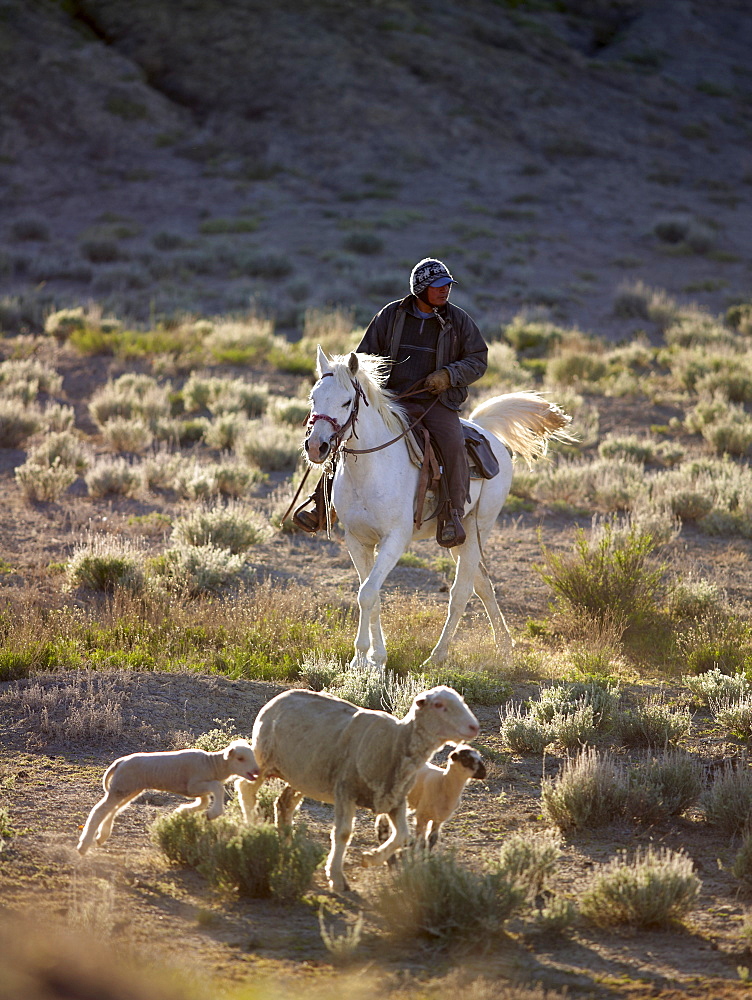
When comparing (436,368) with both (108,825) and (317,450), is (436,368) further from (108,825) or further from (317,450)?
(108,825)

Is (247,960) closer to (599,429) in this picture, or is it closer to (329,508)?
(329,508)

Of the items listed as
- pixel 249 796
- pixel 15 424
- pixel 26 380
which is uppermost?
pixel 26 380

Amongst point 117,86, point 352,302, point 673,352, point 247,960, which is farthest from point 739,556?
point 117,86

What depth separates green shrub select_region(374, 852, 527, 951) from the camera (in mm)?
4273

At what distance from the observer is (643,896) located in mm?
4457

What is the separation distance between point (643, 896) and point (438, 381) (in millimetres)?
4524

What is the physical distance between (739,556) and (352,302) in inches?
711

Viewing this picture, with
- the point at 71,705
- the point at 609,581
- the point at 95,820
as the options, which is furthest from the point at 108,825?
the point at 609,581

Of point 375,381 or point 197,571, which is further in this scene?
point 197,571

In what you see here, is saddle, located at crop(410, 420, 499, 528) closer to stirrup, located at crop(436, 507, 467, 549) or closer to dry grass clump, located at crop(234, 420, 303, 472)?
stirrup, located at crop(436, 507, 467, 549)

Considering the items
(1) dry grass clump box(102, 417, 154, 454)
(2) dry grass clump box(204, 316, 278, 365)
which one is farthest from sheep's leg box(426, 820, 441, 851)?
(2) dry grass clump box(204, 316, 278, 365)

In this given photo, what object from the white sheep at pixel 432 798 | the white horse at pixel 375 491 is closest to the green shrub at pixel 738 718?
the white horse at pixel 375 491

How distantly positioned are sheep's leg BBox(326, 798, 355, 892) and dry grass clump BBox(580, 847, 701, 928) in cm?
110

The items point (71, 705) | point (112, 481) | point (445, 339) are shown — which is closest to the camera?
point (71, 705)
